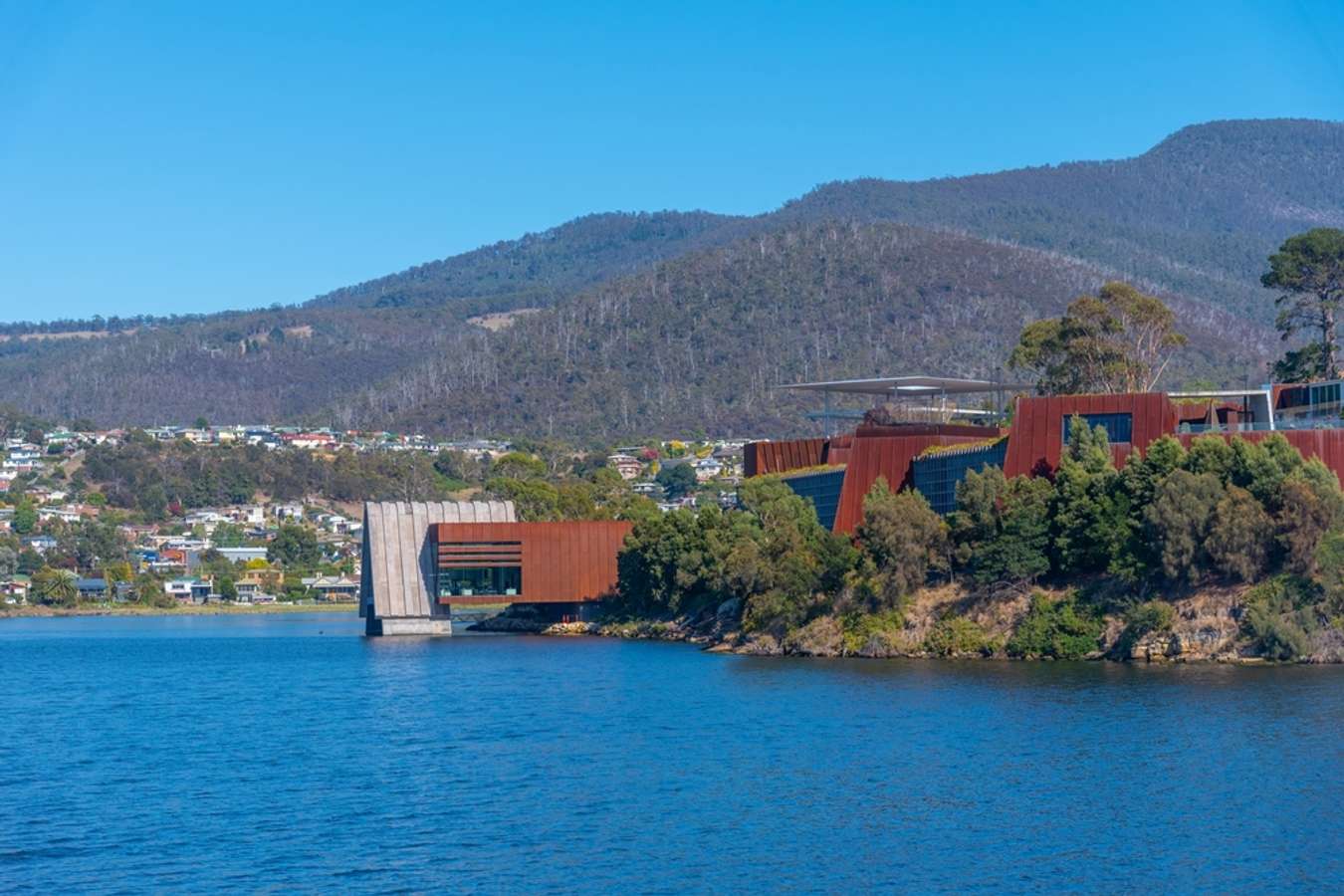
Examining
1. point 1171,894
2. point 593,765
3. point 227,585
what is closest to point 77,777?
point 593,765

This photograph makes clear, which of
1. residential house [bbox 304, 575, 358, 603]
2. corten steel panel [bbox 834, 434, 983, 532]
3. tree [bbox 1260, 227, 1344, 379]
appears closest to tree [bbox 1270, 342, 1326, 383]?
tree [bbox 1260, 227, 1344, 379]

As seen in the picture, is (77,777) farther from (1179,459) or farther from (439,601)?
(439,601)

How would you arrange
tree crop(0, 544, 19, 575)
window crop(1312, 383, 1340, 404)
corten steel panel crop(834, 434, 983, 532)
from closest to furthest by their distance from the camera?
window crop(1312, 383, 1340, 404) → corten steel panel crop(834, 434, 983, 532) → tree crop(0, 544, 19, 575)

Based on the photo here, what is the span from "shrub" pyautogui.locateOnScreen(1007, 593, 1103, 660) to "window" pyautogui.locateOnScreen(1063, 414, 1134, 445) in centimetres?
954

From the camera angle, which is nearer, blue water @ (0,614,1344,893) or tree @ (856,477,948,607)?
blue water @ (0,614,1344,893)

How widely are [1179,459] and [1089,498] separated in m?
3.92

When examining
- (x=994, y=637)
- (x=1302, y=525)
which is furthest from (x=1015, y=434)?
(x=1302, y=525)

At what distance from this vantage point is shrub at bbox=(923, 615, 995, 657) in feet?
233

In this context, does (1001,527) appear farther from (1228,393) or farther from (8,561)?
(8,561)

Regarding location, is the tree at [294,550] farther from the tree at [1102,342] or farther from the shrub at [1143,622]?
the shrub at [1143,622]

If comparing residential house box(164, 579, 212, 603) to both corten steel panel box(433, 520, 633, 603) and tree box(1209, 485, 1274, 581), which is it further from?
tree box(1209, 485, 1274, 581)

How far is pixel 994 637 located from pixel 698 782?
29504 millimetres

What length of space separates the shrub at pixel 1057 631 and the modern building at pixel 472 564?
41.9m

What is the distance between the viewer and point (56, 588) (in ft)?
552
